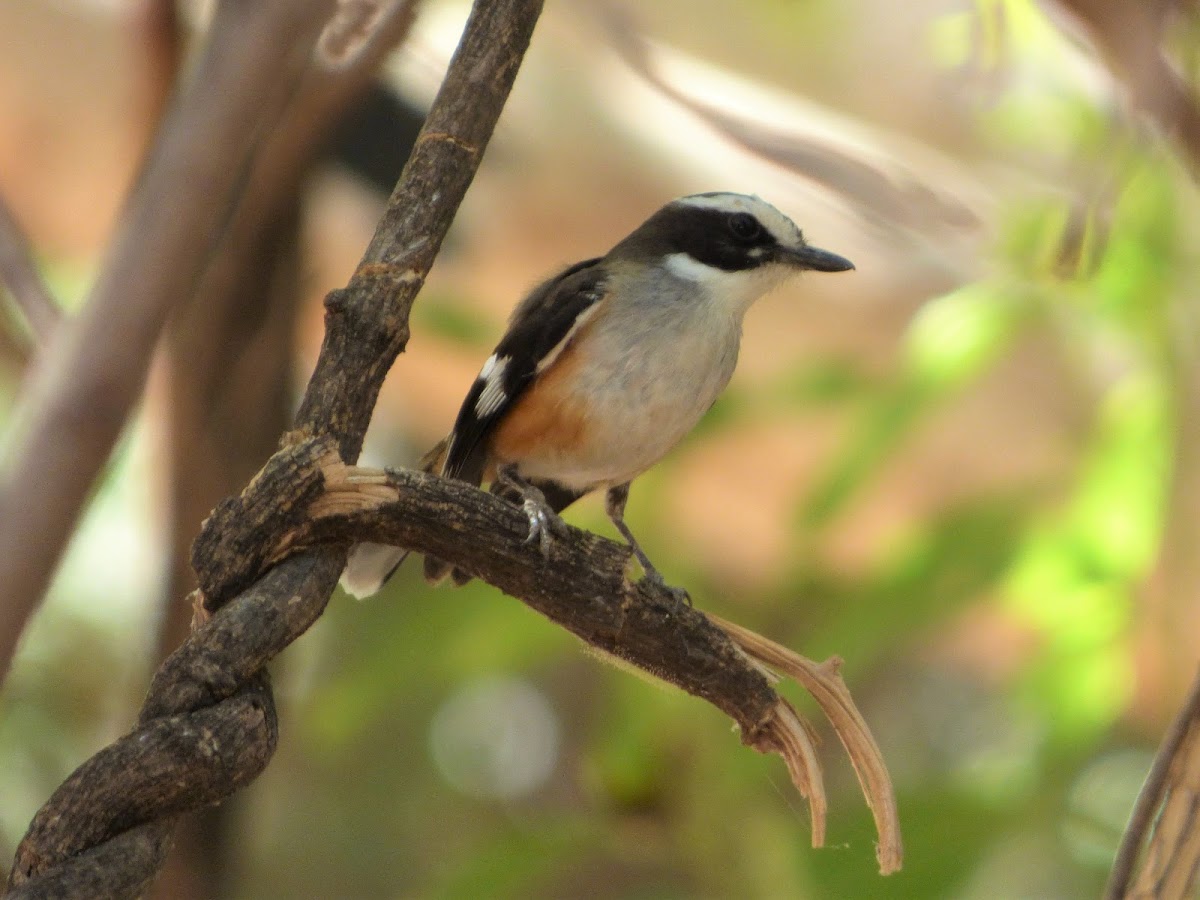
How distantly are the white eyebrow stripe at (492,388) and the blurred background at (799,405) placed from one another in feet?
1.67

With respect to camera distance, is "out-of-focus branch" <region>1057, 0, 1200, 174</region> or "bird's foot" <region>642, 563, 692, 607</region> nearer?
"out-of-focus branch" <region>1057, 0, 1200, 174</region>

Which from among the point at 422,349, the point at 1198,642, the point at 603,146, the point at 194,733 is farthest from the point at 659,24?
the point at 194,733

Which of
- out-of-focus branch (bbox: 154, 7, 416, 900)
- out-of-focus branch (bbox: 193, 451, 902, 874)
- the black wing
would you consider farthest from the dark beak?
out-of-focus branch (bbox: 193, 451, 902, 874)

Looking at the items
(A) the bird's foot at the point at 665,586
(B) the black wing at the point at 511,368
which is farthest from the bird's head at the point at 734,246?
(A) the bird's foot at the point at 665,586

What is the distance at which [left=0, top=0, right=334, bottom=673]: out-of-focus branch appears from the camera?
48.4 inches

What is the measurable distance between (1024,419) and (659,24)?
1.60 meters

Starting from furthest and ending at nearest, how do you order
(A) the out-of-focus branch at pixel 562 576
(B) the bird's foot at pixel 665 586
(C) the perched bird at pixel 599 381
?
(C) the perched bird at pixel 599 381
(B) the bird's foot at pixel 665 586
(A) the out-of-focus branch at pixel 562 576

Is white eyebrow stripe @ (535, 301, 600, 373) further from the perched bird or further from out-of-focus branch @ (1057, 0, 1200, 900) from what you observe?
out-of-focus branch @ (1057, 0, 1200, 900)

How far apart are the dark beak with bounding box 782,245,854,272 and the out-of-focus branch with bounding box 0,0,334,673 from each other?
1.31 meters

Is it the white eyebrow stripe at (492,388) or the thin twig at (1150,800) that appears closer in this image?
the thin twig at (1150,800)

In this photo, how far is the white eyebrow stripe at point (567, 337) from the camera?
2.27 metres

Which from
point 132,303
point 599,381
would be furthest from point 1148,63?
point 599,381

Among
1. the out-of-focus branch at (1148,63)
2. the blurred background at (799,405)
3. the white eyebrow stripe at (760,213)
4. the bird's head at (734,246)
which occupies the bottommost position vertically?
the blurred background at (799,405)

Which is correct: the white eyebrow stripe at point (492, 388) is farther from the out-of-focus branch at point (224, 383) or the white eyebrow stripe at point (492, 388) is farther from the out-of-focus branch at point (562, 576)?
the out-of-focus branch at point (562, 576)
